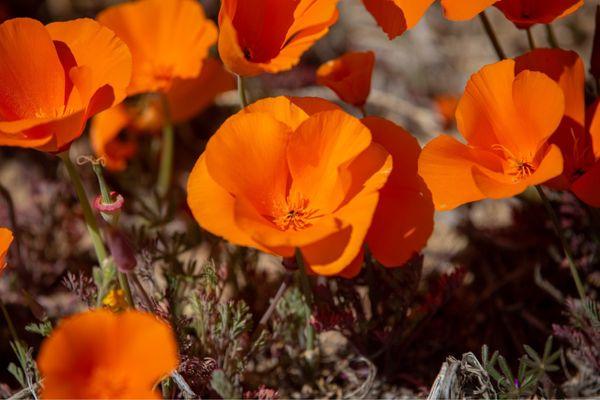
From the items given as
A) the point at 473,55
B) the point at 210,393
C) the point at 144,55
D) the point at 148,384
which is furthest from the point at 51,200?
the point at 473,55

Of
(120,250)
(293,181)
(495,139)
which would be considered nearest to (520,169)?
(495,139)

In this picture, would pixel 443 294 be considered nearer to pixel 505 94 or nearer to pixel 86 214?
pixel 505 94

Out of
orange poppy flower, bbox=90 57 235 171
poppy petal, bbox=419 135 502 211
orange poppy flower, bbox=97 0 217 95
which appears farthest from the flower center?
orange poppy flower, bbox=90 57 235 171

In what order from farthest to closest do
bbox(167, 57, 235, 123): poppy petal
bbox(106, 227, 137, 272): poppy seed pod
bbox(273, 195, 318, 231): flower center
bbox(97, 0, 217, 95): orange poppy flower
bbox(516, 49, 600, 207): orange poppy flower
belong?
bbox(167, 57, 235, 123): poppy petal
bbox(97, 0, 217, 95): orange poppy flower
bbox(516, 49, 600, 207): orange poppy flower
bbox(273, 195, 318, 231): flower center
bbox(106, 227, 137, 272): poppy seed pod

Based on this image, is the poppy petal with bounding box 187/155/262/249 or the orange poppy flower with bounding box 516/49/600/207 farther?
the orange poppy flower with bounding box 516/49/600/207

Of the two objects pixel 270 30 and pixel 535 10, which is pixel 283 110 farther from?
pixel 535 10

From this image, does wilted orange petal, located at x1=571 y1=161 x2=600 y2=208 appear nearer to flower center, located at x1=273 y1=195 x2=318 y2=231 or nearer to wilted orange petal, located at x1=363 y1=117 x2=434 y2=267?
wilted orange petal, located at x1=363 y1=117 x2=434 y2=267

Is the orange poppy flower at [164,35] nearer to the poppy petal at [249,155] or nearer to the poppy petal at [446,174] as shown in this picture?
the poppy petal at [249,155]
